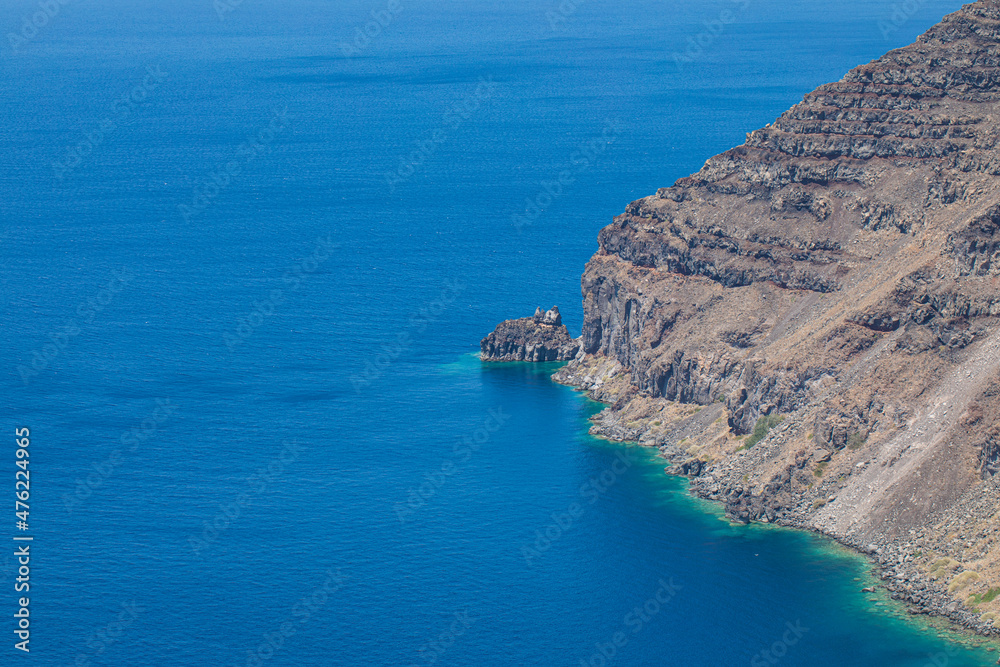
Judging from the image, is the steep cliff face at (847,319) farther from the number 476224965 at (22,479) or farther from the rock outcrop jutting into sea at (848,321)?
the number 476224965 at (22,479)

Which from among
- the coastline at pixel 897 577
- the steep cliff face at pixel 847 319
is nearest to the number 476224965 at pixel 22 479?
Answer: the steep cliff face at pixel 847 319

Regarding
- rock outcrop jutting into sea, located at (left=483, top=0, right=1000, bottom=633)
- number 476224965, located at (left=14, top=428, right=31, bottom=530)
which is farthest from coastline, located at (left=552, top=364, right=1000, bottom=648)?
number 476224965, located at (left=14, top=428, right=31, bottom=530)

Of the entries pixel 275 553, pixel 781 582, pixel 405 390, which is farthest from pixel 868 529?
pixel 405 390

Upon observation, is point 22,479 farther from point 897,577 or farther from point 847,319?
point 897,577

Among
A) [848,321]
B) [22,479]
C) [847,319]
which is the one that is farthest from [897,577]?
[22,479]

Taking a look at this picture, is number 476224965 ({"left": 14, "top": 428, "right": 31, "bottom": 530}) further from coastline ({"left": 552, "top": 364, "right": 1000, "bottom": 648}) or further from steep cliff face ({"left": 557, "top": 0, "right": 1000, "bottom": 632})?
coastline ({"left": 552, "top": 364, "right": 1000, "bottom": 648})
